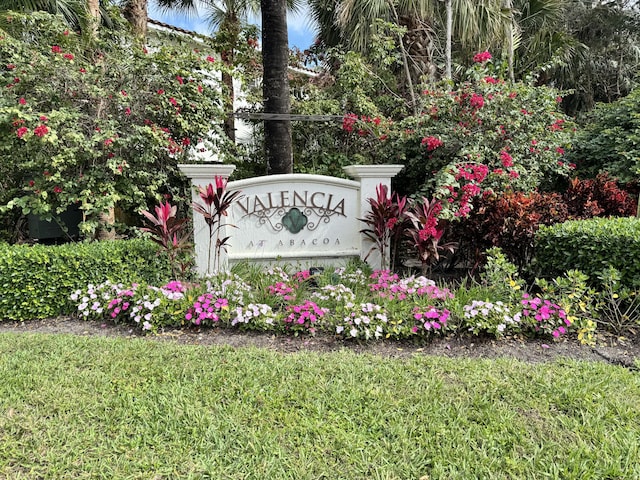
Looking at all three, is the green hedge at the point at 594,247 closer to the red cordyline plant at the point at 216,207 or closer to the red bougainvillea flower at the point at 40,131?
the red cordyline plant at the point at 216,207

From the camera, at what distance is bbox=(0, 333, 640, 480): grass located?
6.28 feet

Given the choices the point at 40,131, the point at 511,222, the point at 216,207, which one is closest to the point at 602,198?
the point at 511,222

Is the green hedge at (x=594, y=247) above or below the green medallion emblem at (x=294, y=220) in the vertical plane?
below

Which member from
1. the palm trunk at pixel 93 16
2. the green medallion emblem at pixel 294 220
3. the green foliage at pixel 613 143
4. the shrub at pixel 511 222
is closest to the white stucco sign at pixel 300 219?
the green medallion emblem at pixel 294 220

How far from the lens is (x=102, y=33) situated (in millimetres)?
5996

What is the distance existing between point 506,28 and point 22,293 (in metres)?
10.2

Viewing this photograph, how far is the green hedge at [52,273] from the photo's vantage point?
154 inches

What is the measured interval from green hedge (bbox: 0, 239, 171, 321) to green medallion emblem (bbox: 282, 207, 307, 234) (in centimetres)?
171

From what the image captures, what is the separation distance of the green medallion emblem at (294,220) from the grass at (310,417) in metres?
2.11

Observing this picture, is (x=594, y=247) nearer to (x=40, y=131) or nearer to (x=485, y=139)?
(x=485, y=139)

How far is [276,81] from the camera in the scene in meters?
5.68

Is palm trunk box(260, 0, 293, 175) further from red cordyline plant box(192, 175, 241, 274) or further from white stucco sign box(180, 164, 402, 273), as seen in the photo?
red cordyline plant box(192, 175, 241, 274)

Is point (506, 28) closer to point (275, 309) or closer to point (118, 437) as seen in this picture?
point (275, 309)

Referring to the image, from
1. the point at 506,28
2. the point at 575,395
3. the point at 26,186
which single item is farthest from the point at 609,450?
the point at 506,28
